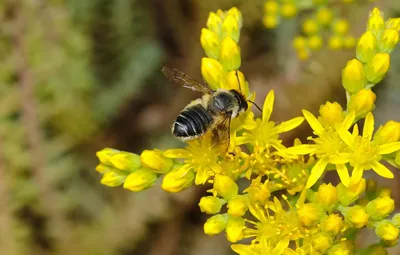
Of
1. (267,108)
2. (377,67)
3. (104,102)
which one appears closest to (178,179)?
(267,108)

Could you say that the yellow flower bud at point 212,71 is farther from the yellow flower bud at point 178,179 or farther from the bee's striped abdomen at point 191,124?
the yellow flower bud at point 178,179

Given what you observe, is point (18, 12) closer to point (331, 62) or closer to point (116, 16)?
point (116, 16)

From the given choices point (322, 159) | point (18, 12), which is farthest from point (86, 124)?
point (322, 159)

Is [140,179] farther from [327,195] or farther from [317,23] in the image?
[317,23]

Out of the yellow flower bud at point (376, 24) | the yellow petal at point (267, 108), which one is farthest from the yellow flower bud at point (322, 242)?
the yellow flower bud at point (376, 24)

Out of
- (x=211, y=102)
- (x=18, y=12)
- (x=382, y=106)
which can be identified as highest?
(x=18, y=12)

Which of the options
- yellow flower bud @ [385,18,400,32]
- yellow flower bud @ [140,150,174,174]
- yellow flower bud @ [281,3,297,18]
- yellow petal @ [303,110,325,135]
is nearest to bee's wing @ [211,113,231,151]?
yellow flower bud @ [140,150,174,174]
